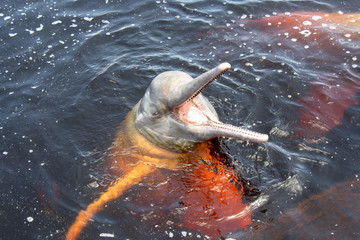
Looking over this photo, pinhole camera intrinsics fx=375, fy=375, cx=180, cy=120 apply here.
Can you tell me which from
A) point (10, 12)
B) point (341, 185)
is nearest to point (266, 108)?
point (341, 185)

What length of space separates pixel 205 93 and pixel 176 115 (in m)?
1.97

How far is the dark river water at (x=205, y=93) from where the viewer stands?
207 inches

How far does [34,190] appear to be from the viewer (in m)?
5.88

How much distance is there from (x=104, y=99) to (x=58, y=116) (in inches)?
37.7

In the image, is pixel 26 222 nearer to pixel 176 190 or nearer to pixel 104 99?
pixel 176 190

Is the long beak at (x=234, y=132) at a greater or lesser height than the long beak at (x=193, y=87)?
lesser

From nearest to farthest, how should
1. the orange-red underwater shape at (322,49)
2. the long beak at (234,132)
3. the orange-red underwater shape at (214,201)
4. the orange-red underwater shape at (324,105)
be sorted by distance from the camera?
1. the long beak at (234,132)
2. the orange-red underwater shape at (214,201)
3. the orange-red underwater shape at (324,105)
4. the orange-red underwater shape at (322,49)

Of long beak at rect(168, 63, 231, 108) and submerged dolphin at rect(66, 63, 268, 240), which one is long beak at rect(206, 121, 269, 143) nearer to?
submerged dolphin at rect(66, 63, 268, 240)

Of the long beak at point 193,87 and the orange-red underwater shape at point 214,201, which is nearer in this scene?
the long beak at point 193,87

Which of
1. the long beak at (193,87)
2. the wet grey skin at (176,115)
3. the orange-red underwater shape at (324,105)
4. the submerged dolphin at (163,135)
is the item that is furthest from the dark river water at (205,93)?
the long beak at (193,87)

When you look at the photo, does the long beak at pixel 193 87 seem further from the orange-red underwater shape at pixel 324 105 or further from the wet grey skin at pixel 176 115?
the orange-red underwater shape at pixel 324 105

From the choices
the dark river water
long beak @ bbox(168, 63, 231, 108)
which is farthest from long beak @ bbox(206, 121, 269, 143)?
the dark river water

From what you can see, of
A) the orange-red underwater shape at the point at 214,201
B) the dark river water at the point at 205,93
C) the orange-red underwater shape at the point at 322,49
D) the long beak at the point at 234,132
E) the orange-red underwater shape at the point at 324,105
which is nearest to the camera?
the long beak at the point at 234,132

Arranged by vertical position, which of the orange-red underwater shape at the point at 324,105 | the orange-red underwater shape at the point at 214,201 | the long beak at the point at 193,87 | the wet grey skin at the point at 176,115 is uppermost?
the long beak at the point at 193,87
